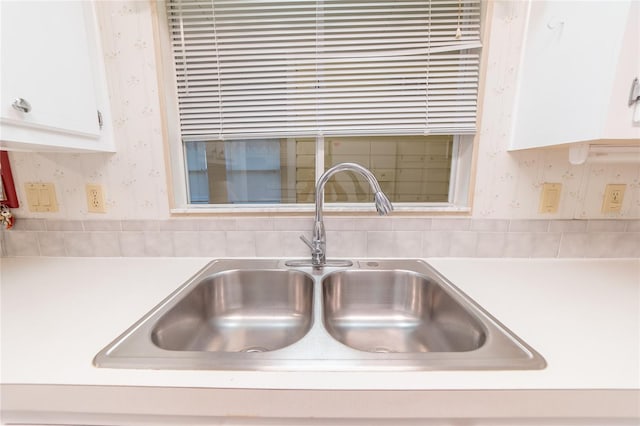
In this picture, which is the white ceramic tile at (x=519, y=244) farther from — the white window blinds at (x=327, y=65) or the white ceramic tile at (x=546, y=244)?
the white window blinds at (x=327, y=65)

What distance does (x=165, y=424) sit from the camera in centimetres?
49

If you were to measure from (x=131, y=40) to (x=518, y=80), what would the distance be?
134 centimetres

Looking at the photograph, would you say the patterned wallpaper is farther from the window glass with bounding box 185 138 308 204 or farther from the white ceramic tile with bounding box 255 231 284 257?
the white ceramic tile with bounding box 255 231 284 257

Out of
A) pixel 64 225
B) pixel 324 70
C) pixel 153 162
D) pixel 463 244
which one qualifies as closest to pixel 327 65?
pixel 324 70

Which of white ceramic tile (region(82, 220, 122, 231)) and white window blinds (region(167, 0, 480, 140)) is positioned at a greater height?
white window blinds (region(167, 0, 480, 140))

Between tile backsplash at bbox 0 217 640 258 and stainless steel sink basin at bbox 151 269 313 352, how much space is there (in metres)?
0.13

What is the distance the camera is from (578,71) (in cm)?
66

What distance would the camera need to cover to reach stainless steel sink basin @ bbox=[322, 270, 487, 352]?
83cm

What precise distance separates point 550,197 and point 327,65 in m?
0.96

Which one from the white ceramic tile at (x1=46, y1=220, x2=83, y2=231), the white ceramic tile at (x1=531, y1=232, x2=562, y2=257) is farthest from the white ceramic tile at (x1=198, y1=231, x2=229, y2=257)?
the white ceramic tile at (x1=531, y1=232, x2=562, y2=257)

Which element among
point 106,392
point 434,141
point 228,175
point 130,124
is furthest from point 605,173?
point 130,124

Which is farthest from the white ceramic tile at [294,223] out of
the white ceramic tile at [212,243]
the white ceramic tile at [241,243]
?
the white ceramic tile at [212,243]

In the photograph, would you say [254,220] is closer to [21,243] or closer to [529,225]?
[21,243]

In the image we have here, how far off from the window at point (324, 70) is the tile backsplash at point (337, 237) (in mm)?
210
